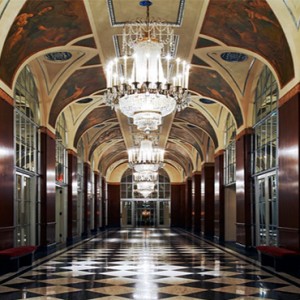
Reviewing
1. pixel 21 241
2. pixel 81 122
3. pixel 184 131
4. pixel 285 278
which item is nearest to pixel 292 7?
pixel 285 278

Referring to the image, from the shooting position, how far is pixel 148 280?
977 cm

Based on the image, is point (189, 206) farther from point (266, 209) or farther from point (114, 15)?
point (114, 15)

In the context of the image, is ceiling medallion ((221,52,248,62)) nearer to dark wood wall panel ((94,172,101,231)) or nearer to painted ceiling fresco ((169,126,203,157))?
painted ceiling fresco ((169,126,203,157))

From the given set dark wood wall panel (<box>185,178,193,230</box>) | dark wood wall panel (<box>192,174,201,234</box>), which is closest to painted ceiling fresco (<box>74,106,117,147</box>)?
dark wood wall panel (<box>192,174,201,234</box>)

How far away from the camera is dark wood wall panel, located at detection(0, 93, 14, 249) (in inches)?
454

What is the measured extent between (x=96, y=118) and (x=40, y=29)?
12.0m

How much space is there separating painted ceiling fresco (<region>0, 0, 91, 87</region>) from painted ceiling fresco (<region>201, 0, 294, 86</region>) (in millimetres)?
2839

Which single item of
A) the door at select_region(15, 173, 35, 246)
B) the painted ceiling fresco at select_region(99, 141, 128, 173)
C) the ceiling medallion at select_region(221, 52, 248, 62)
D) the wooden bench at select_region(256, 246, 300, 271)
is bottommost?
the wooden bench at select_region(256, 246, 300, 271)

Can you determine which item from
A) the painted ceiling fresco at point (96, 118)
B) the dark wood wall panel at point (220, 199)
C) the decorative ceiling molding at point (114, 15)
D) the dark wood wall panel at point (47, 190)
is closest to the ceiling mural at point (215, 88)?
the decorative ceiling molding at point (114, 15)

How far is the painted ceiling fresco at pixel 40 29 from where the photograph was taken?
11000mm

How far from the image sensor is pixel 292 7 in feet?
33.5

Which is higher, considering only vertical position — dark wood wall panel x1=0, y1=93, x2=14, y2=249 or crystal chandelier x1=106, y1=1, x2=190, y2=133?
crystal chandelier x1=106, y1=1, x2=190, y2=133

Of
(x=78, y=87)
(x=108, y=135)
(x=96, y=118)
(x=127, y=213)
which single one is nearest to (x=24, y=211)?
(x=78, y=87)

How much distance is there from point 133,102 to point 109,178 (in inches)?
1459
